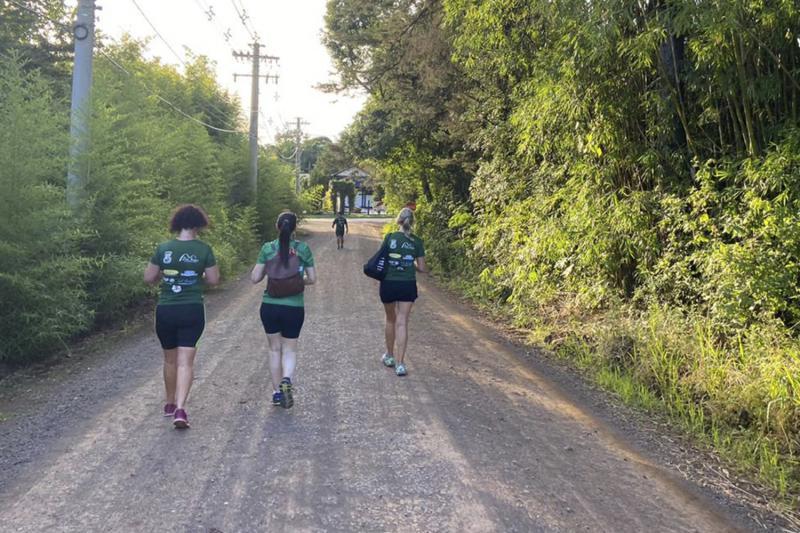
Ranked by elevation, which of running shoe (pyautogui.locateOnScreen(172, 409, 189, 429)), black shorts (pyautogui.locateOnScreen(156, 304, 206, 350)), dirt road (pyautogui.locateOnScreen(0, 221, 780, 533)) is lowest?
dirt road (pyautogui.locateOnScreen(0, 221, 780, 533))

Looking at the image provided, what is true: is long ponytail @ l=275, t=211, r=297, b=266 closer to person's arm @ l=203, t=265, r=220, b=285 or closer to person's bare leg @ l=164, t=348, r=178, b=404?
person's arm @ l=203, t=265, r=220, b=285

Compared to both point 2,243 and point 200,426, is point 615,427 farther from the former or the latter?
point 2,243

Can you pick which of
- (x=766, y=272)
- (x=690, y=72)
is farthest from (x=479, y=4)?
(x=766, y=272)

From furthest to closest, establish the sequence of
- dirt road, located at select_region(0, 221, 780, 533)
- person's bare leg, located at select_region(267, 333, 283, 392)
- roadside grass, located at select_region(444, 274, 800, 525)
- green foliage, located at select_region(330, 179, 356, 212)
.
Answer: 1. green foliage, located at select_region(330, 179, 356, 212)
2. person's bare leg, located at select_region(267, 333, 283, 392)
3. roadside grass, located at select_region(444, 274, 800, 525)
4. dirt road, located at select_region(0, 221, 780, 533)


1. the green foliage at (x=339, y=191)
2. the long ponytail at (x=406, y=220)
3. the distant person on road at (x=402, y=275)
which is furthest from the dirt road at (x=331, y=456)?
the green foliage at (x=339, y=191)

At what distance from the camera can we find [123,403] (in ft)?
17.9

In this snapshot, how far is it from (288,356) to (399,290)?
160 centimetres

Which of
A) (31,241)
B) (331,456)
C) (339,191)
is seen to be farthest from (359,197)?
(331,456)

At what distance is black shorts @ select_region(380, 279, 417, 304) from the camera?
21.1 feet

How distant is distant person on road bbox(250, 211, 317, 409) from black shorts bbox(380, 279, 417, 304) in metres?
1.33

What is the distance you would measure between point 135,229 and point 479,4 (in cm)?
680

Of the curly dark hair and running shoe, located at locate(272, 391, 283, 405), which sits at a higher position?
the curly dark hair

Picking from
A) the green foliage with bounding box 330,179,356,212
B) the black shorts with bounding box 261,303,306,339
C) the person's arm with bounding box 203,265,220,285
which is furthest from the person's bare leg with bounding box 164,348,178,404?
the green foliage with bounding box 330,179,356,212

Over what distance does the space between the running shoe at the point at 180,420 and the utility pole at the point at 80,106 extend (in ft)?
17.2
